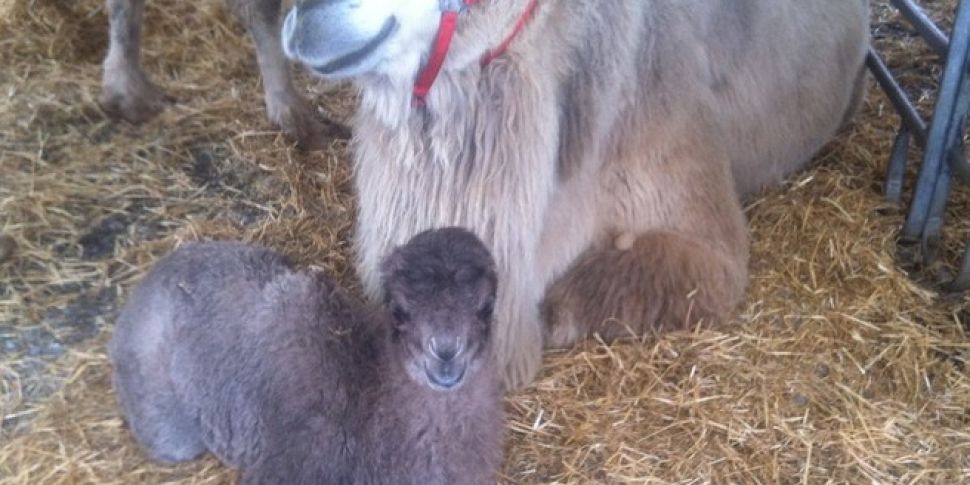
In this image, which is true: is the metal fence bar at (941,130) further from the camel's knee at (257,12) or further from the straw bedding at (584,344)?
the camel's knee at (257,12)

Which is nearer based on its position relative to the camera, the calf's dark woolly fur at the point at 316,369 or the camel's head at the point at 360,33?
the calf's dark woolly fur at the point at 316,369

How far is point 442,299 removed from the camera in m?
1.95

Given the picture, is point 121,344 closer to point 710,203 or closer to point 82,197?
point 82,197

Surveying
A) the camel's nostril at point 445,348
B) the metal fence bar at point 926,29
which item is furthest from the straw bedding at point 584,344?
the camel's nostril at point 445,348

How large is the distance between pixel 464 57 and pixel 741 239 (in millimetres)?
1081

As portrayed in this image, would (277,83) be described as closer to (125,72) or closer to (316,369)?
(125,72)

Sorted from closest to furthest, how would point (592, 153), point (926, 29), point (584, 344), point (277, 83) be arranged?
point (592, 153), point (584, 344), point (926, 29), point (277, 83)

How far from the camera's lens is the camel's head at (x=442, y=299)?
1.96 metres


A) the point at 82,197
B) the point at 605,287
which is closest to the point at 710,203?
the point at 605,287

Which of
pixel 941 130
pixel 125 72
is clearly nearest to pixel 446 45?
pixel 941 130

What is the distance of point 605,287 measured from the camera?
2785 mm

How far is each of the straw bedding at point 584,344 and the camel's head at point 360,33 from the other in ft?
3.05

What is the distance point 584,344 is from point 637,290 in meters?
0.20

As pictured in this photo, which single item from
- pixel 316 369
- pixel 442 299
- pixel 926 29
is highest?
pixel 442 299
